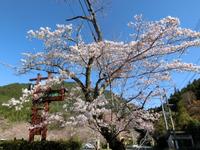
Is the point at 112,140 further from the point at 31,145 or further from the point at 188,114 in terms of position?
the point at 188,114

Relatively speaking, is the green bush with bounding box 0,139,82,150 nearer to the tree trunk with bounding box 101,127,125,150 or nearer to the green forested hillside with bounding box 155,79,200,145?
the tree trunk with bounding box 101,127,125,150

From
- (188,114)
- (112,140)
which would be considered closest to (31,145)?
(112,140)

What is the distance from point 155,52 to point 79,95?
250cm

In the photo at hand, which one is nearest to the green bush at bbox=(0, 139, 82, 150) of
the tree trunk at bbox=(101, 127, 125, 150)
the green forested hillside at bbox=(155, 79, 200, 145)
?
the tree trunk at bbox=(101, 127, 125, 150)

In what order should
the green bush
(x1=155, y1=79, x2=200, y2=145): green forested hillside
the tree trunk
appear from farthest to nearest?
(x1=155, y1=79, x2=200, y2=145): green forested hillside → the green bush → the tree trunk

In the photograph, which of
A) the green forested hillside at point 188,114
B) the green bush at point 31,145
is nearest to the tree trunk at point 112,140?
the green bush at point 31,145

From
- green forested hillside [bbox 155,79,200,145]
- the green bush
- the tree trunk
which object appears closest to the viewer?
the tree trunk

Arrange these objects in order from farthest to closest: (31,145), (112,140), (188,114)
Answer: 1. (188,114)
2. (31,145)
3. (112,140)

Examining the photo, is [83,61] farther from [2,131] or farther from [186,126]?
[2,131]

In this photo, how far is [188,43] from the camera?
20.3 ft

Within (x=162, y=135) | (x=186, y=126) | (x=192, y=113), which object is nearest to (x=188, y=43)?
(x=186, y=126)

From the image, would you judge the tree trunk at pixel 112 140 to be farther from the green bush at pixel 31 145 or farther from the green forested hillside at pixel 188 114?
the green forested hillside at pixel 188 114

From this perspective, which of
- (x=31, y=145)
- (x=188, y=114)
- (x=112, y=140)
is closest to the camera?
(x=112, y=140)

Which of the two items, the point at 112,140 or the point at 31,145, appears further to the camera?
the point at 31,145
